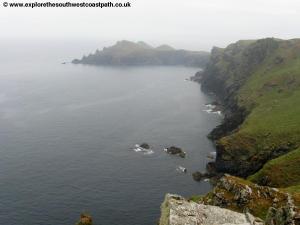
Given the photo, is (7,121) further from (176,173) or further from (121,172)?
(176,173)

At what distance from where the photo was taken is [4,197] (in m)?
107

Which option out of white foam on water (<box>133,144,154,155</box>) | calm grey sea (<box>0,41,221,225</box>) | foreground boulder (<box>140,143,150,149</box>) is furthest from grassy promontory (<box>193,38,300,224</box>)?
foreground boulder (<box>140,143,150,149</box>)

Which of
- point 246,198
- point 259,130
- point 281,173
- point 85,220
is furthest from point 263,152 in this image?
point 85,220

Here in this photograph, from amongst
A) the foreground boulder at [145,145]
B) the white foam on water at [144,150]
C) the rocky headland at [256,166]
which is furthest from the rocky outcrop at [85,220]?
the foreground boulder at [145,145]

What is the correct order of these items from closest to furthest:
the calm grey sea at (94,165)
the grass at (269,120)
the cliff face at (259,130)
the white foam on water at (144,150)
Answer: the calm grey sea at (94,165) < the cliff face at (259,130) < the grass at (269,120) < the white foam on water at (144,150)

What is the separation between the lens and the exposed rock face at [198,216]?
54.8m

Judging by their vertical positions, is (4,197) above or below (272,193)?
below

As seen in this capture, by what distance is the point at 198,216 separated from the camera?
5653 centimetres

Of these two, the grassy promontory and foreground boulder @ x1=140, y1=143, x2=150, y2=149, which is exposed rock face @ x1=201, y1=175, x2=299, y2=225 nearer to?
the grassy promontory

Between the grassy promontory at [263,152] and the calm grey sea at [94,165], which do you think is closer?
the grassy promontory at [263,152]

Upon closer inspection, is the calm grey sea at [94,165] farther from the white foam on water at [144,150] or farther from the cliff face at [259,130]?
the cliff face at [259,130]

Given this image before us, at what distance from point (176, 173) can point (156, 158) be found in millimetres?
14096

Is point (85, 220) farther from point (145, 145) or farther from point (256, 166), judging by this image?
point (145, 145)

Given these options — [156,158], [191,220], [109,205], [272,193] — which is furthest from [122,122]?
[191,220]
